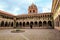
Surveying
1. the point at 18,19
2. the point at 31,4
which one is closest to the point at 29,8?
the point at 31,4

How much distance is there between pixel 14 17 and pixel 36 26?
8.55m

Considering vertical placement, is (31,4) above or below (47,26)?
above

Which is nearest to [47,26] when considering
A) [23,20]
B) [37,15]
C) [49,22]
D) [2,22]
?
[49,22]

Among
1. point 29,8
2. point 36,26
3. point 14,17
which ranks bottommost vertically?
point 36,26

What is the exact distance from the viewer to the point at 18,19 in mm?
43312

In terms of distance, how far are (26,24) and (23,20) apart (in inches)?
71.3

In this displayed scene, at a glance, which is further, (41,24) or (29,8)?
(29,8)

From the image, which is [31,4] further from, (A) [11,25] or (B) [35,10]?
(A) [11,25]

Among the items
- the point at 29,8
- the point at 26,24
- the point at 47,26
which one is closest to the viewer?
the point at 47,26

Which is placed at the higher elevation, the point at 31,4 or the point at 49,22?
the point at 31,4

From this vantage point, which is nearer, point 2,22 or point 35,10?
point 2,22

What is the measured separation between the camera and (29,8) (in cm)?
5184

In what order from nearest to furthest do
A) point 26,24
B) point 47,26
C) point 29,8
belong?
point 47,26 → point 26,24 → point 29,8

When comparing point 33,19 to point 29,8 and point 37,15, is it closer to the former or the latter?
point 37,15
